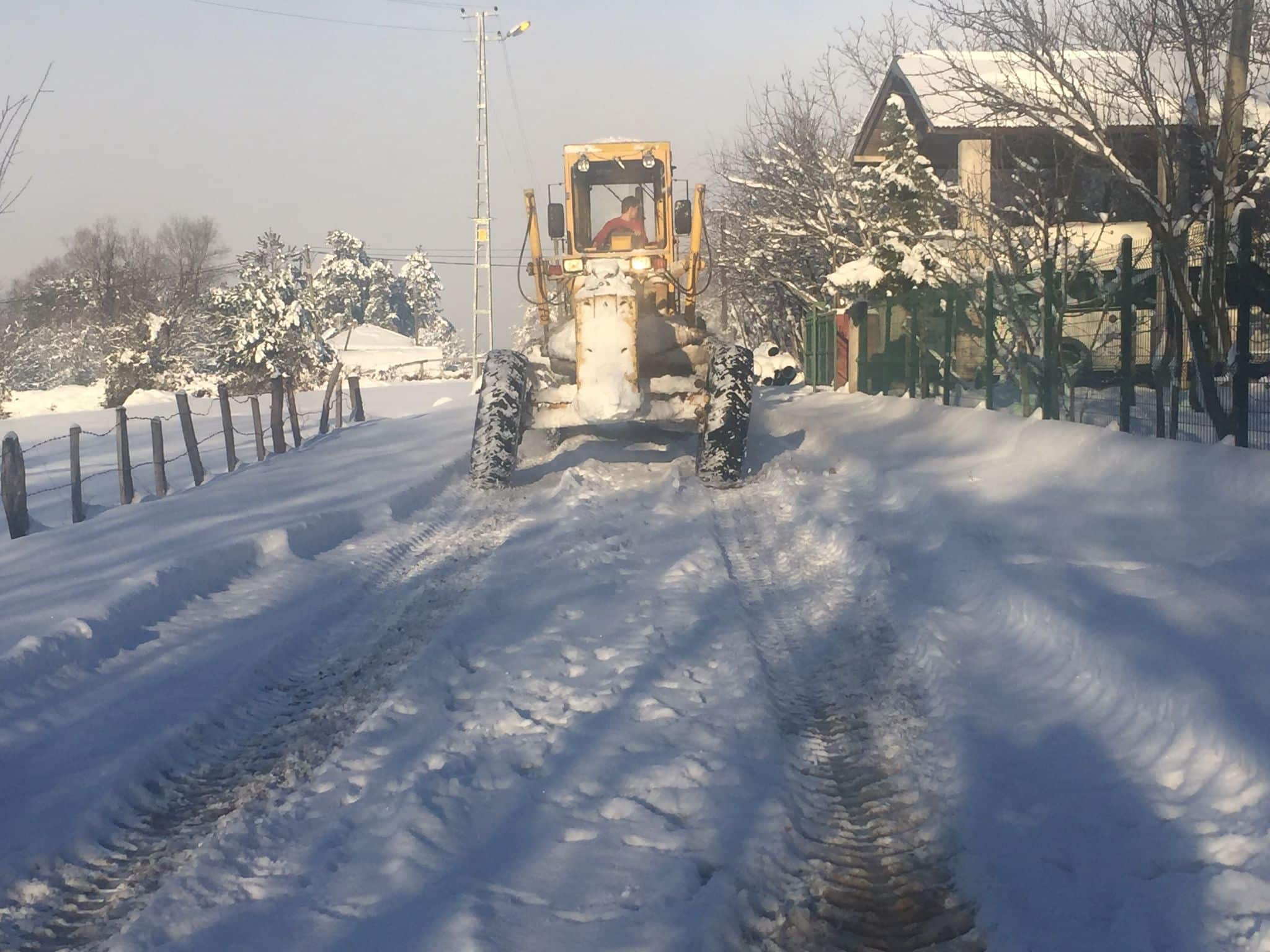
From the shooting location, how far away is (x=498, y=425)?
39.4ft

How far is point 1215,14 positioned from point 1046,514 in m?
4.98

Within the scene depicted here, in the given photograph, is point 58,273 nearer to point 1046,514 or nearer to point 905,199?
point 905,199

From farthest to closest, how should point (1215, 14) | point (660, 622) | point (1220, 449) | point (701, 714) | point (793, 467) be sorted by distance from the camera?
1. point (793, 467)
2. point (1215, 14)
3. point (1220, 449)
4. point (660, 622)
5. point (701, 714)

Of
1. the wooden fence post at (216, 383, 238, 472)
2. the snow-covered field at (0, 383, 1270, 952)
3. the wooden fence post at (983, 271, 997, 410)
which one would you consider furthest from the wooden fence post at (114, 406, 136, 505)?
the wooden fence post at (983, 271, 997, 410)

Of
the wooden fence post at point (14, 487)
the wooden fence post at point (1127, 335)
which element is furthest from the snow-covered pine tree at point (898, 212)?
the wooden fence post at point (14, 487)

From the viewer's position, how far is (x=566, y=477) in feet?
39.8

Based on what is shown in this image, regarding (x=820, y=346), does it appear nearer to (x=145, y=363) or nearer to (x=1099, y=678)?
(x=1099, y=678)

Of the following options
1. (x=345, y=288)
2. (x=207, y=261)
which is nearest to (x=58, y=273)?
(x=207, y=261)

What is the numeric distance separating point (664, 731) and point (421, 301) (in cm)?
13755

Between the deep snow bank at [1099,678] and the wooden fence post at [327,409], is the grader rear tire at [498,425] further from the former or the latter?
the wooden fence post at [327,409]

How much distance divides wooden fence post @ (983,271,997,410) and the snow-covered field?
4.84m

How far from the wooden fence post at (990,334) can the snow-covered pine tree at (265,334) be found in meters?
45.9

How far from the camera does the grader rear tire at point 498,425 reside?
11.9 meters

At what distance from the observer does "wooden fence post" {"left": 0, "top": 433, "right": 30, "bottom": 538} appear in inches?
462
